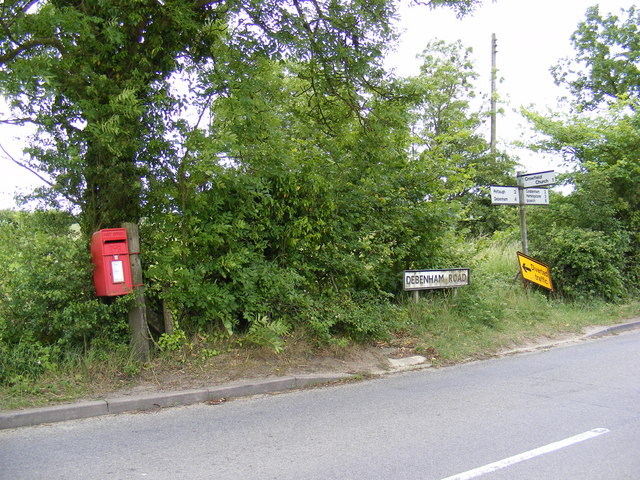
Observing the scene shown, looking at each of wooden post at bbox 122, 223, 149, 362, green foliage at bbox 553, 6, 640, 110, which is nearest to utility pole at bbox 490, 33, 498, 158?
green foliage at bbox 553, 6, 640, 110

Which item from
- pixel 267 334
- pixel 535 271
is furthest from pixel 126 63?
pixel 535 271

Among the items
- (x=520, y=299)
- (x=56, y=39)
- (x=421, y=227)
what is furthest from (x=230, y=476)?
(x=520, y=299)

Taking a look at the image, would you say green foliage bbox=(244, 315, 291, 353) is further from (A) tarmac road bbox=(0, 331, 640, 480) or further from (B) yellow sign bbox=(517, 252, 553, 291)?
(B) yellow sign bbox=(517, 252, 553, 291)

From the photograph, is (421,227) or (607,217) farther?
(607,217)

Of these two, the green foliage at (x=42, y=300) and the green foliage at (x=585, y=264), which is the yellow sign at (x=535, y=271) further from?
the green foliage at (x=42, y=300)

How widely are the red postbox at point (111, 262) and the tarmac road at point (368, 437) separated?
1.53 metres

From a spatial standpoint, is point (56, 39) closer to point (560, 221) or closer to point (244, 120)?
point (244, 120)

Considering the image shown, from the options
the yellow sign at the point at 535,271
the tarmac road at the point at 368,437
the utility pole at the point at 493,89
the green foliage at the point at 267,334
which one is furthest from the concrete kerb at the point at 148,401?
the utility pole at the point at 493,89

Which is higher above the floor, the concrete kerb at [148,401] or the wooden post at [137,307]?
the wooden post at [137,307]

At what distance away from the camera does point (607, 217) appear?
13.6 m

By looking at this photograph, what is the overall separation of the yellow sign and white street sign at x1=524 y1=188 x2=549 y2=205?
124 cm

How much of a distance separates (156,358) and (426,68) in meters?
25.9

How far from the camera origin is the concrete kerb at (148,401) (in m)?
5.21

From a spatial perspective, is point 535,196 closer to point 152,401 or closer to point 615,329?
point 615,329
